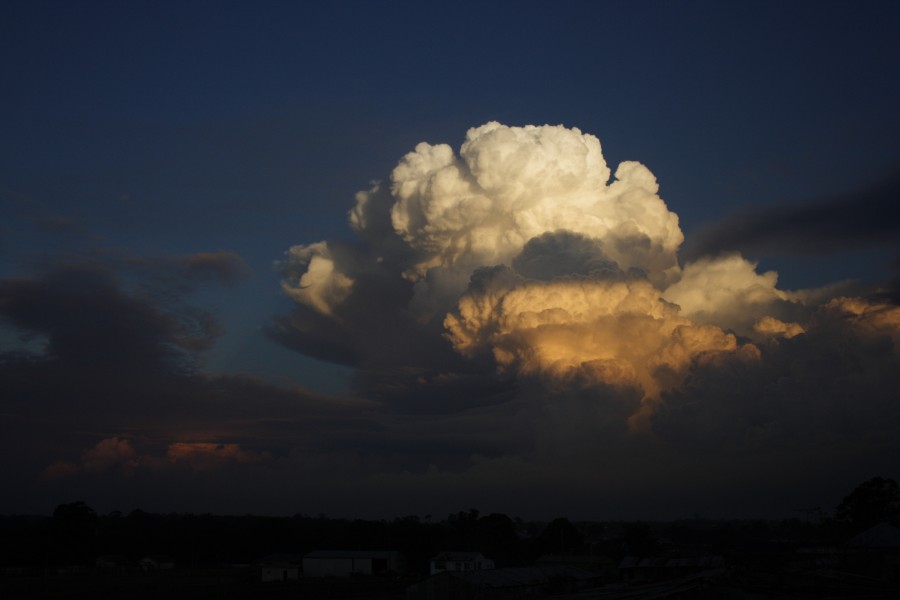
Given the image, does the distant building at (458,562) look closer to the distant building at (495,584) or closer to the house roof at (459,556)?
the house roof at (459,556)

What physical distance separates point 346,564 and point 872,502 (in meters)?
66.8

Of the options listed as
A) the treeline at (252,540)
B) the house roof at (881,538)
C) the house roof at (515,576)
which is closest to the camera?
the house roof at (515,576)

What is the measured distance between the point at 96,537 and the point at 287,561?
36.7 meters

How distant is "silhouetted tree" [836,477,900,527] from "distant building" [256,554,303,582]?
70673 mm

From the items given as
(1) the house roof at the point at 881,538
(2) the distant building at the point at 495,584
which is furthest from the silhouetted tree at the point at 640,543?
(2) the distant building at the point at 495,584

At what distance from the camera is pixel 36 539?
109 metres

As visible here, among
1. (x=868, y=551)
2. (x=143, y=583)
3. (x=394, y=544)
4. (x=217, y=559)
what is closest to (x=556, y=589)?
(x=868, y=551)

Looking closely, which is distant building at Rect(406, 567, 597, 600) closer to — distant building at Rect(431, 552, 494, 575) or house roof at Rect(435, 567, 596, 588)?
house roof at Rect(435, 567, 596, 588)

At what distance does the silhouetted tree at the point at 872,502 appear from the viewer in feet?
342

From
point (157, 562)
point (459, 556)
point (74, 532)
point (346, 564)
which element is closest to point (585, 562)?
point (459, 556)

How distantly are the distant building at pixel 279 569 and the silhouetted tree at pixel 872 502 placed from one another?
70.7 meters

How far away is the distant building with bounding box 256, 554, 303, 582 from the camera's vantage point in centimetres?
9497

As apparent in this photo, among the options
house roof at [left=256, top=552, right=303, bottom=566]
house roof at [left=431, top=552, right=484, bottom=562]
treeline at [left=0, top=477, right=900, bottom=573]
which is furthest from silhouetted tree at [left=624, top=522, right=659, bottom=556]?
house roof at [left=256, top=552, right=303, bottom=566]

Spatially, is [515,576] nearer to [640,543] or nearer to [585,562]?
[585,562]
